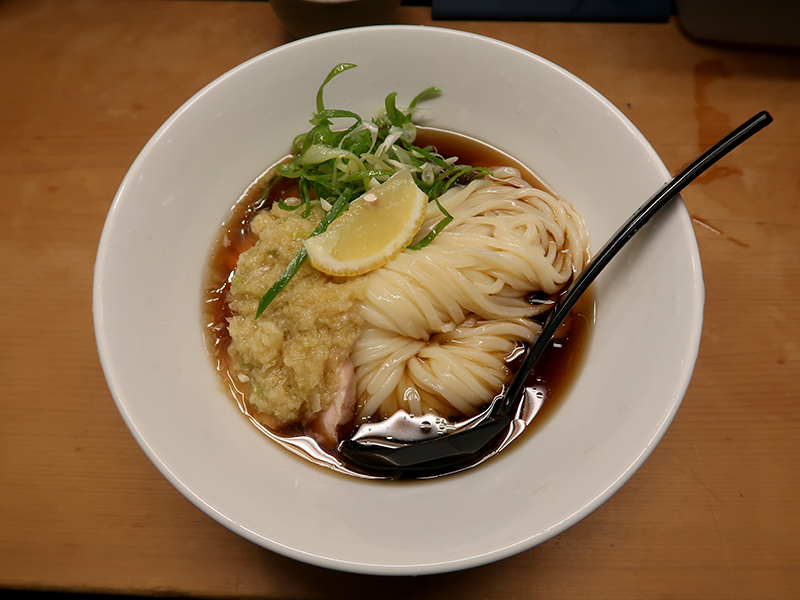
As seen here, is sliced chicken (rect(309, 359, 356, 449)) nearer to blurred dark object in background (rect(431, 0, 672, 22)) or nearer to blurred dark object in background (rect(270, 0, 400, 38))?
blurred dark object in background (rect(270, 0, 400, 38))

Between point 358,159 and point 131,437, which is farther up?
point 358,159

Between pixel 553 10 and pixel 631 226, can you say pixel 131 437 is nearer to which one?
pixel 631 226

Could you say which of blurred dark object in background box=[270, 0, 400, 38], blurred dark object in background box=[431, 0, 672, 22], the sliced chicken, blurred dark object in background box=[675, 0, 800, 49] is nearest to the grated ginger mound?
the sliced chicken

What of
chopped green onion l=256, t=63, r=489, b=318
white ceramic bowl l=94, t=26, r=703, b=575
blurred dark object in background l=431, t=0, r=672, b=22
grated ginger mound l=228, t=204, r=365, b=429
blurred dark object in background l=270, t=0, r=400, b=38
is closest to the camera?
white ceramic bowl l=94, t=26, r=703, b=575

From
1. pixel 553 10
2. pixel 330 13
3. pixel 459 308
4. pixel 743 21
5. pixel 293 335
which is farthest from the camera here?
pixel 553 10

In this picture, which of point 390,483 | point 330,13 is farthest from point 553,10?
point 390,483

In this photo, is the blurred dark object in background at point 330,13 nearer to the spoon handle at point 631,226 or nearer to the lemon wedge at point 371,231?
the lemon wedge at point 371,231
